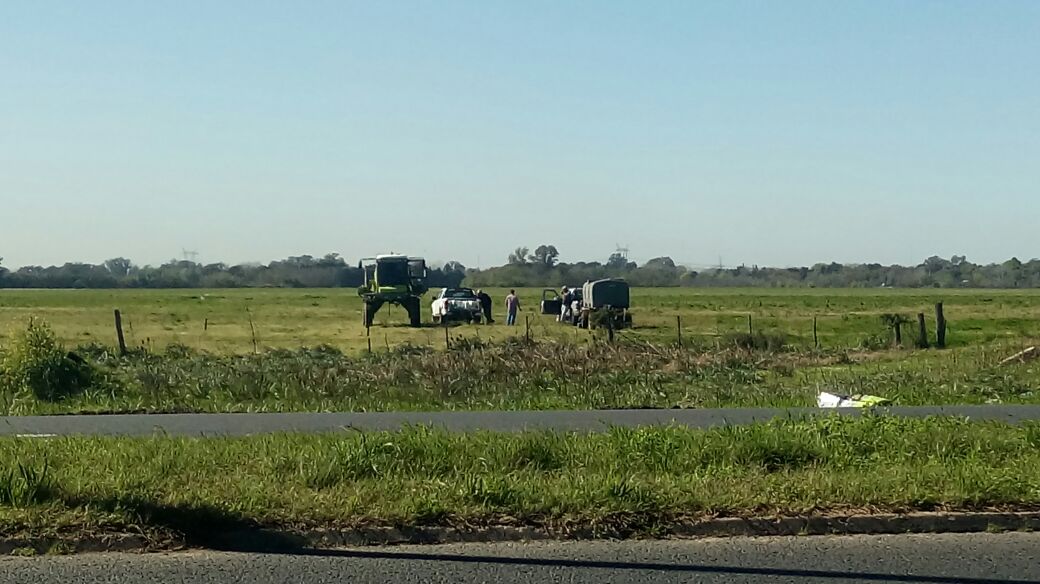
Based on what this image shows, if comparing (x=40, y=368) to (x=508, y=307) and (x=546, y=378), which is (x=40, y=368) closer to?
(x=546, y=378)

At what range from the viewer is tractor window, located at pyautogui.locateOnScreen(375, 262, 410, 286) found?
48.8m

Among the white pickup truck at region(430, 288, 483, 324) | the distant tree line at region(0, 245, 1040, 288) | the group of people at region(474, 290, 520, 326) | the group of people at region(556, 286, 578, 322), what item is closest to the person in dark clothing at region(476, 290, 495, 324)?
the group of people at region(474, 290, 520, 326)

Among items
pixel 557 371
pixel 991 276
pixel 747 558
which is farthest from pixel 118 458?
pixel 991 276

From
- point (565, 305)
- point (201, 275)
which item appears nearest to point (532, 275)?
point (201, 275)

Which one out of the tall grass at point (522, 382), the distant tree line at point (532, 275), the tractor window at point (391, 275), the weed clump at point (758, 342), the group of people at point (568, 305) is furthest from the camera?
the distant tree line at point (532, 275)

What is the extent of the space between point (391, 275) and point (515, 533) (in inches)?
1655

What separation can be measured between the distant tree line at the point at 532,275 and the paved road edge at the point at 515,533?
395 ft

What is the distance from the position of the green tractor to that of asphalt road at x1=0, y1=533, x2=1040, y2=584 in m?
40.9

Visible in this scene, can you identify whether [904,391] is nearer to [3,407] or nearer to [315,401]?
[315,401]

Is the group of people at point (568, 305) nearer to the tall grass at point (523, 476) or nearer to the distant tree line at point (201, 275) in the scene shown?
the tall grass at point (523, 476)

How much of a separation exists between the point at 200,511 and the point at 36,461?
87.5 inches

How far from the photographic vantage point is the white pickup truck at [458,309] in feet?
161

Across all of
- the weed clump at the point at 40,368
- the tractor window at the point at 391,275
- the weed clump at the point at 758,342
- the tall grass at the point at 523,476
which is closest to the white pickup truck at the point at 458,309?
the tractor window at the point at 391,275

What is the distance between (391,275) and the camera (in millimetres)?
48938
